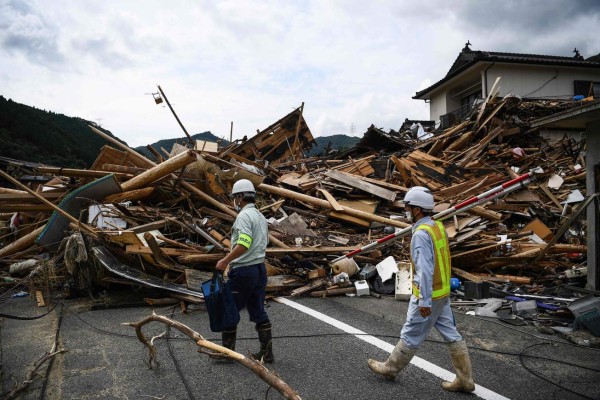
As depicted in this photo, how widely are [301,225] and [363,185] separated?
249 cm

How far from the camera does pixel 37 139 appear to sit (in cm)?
2755

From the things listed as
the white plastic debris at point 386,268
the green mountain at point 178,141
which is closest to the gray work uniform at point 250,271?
the white plastic debris at point 386,268

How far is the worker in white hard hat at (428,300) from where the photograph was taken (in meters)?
3.26

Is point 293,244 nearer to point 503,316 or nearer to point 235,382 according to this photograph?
point 503,316

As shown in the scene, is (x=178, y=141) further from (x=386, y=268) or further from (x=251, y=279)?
(x=251, y=279)

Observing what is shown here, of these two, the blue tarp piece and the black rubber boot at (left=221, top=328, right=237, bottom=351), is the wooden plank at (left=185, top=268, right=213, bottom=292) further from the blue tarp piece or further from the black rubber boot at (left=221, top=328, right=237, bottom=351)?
the blue tarp piece

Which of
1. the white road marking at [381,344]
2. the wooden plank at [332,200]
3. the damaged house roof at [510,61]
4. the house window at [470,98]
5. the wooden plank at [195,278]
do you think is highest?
the damaged house roof at [510,61]

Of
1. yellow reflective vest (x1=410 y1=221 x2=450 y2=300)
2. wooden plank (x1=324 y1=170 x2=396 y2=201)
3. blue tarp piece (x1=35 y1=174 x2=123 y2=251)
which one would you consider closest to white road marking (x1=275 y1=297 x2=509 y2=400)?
yellow reflective vest (x1=410 y1=221 x2=450 y2=300)

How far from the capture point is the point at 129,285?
6578 millimetres

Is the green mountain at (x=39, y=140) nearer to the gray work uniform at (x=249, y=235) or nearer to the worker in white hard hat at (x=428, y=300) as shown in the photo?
the gray work uniform at (x=249, y=235)

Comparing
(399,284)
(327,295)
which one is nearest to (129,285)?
(327,295)

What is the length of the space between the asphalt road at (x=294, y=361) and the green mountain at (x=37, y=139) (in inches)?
879

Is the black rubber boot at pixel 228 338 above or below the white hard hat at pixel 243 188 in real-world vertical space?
below

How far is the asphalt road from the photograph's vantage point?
3348mm
